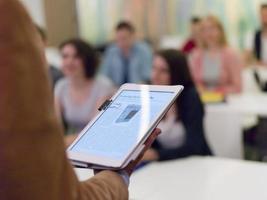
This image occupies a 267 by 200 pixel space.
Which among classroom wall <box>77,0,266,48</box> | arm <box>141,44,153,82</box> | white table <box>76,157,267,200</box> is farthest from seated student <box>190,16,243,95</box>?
classroom wall <box>77,0,266,48</box>

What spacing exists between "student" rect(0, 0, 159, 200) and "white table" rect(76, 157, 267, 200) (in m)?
0.73

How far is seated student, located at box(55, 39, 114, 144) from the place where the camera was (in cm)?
297

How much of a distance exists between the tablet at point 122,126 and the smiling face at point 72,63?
1.80 m

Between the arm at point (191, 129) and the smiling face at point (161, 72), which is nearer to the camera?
the arm at point (191, 129)

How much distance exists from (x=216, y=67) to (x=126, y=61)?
1425mm

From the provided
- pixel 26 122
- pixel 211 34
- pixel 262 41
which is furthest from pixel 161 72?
pixel 262 41

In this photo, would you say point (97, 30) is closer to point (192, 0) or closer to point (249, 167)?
point (192, 0)

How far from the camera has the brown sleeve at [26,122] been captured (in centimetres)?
80

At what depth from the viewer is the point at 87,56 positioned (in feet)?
10.1

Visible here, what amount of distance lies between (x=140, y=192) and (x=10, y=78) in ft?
3.59

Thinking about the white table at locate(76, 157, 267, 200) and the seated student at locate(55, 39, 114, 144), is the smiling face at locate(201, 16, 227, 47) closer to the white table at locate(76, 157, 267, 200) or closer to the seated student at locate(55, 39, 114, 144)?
the seated student at locate(55, 39, 114, 144)

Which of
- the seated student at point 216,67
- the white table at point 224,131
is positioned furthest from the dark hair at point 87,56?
the seated student at point 216,67

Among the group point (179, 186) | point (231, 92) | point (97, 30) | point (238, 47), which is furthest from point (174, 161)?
point (97, 30)

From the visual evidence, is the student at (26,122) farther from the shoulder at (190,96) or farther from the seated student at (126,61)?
the seated student at (126,61)
